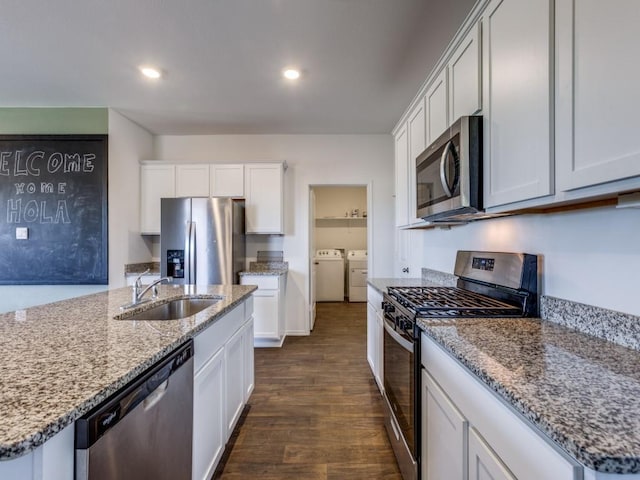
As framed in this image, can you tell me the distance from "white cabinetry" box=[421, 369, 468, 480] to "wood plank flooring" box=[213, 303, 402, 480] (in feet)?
1.83

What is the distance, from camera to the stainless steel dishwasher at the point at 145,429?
749 millimetres

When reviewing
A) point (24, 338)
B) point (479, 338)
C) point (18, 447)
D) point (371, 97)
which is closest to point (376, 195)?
point (371, 97)

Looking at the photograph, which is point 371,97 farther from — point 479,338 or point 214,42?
point 479,338

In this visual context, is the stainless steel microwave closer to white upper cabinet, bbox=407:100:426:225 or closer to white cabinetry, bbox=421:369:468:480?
white upper cabinet, bbox=407:100:426:225

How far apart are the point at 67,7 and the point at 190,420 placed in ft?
8.02

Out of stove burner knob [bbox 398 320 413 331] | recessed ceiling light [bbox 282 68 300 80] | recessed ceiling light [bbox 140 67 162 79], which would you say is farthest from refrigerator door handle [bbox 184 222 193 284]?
stove burner knob [bbox 398 320 413 331]

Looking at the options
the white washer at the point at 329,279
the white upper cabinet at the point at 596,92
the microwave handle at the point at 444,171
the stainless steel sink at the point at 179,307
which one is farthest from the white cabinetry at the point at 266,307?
the white upper cabinet at the point at 596,92

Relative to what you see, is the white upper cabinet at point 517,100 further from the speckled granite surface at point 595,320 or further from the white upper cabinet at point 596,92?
the speckled granite surface at point 595,320

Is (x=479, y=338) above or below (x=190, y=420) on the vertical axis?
above

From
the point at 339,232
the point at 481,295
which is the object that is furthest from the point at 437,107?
the point at 339,232

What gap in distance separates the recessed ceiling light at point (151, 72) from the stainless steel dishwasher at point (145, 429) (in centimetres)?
241

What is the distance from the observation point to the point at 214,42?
224cm

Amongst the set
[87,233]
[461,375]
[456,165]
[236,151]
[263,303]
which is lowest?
[263,303]

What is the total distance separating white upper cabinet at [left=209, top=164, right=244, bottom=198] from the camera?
152 inches
